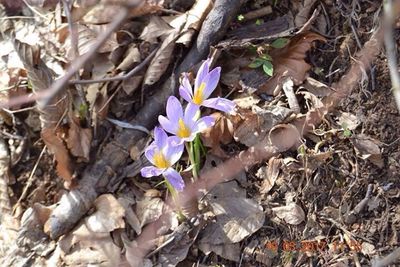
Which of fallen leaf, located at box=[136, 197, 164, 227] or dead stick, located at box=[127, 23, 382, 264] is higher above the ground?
dead stick, located at box=[127, 23, 382, 264]

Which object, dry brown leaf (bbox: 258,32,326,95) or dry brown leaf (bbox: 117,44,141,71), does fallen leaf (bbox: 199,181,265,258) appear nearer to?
dry brown leaf (bbox: 258,32,326,95)

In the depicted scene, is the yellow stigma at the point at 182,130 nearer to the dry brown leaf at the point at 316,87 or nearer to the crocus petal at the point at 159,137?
the crocus petal at the point at 159,137

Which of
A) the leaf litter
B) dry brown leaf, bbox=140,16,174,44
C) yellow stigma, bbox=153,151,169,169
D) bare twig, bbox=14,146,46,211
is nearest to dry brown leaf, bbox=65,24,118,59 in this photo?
the leaf litter

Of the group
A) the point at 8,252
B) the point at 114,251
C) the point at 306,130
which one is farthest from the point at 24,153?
the point at 306,130

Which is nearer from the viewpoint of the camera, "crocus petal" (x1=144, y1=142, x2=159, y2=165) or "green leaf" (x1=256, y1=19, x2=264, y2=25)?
"crocus petal" (x1=144, y1=142, x2=159, y2=165)

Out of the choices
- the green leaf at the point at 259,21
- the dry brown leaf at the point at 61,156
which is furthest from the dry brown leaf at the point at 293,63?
the dry brown leaf at the point at 61,156

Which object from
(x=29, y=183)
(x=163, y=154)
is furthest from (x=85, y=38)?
(x=163, y=154)
